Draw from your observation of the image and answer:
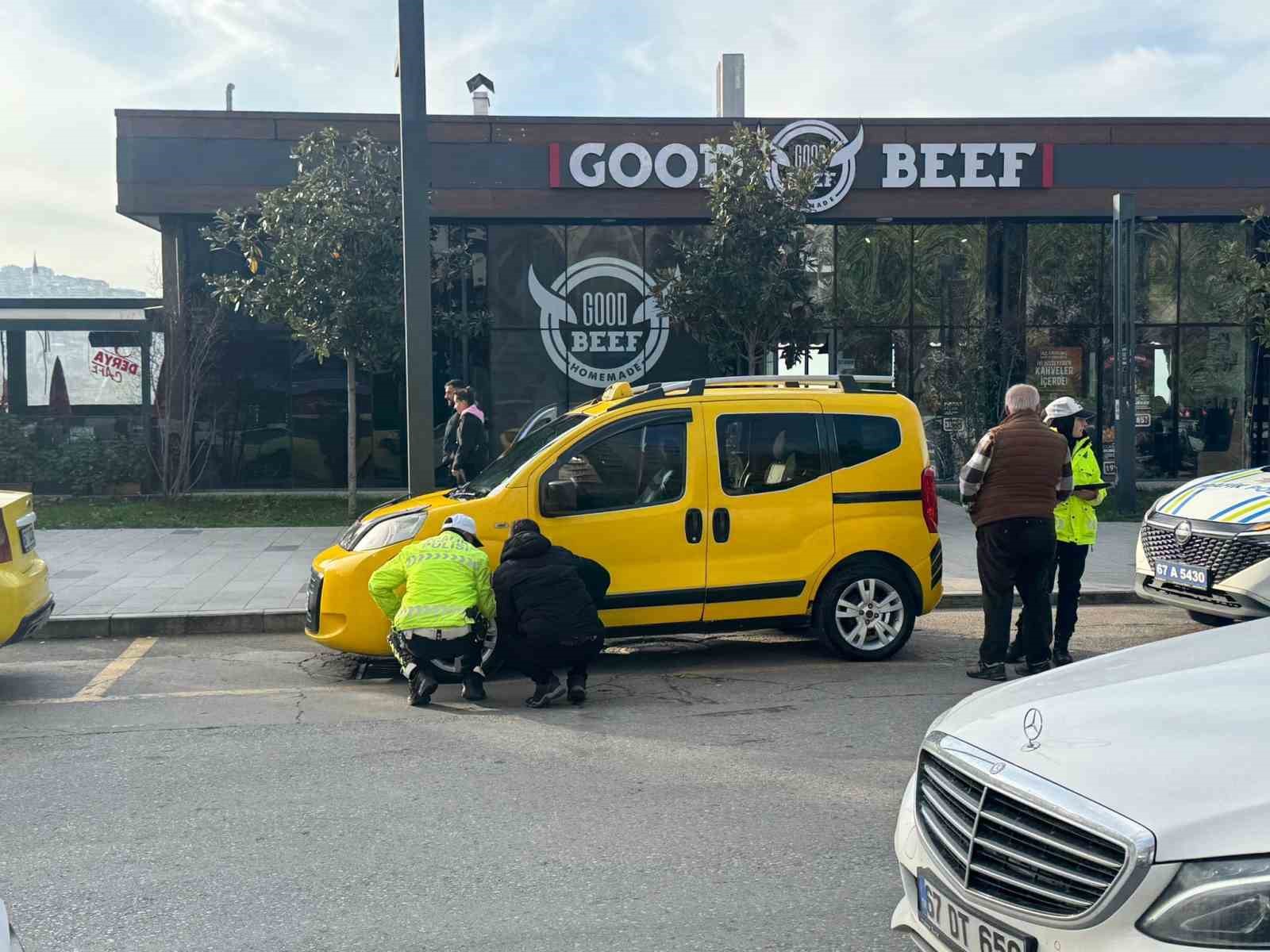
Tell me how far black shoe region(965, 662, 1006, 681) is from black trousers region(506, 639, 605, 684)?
7.87 ft

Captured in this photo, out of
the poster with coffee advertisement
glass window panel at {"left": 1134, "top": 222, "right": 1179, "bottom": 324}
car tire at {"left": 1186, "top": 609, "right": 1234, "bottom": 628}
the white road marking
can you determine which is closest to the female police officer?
car tire at {"left": 1186, "top": 609, "right": 1234, "bottom": 628}

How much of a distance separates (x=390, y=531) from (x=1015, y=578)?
12.9ft

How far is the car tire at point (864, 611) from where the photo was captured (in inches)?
318

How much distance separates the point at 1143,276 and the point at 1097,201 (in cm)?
196

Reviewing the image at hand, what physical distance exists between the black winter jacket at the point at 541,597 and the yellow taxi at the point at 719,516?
662 mm

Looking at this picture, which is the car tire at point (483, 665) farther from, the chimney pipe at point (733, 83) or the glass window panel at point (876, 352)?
the chimney pipe at point (733, 83)

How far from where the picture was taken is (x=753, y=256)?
15445 millimetres

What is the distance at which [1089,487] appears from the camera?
7.71m

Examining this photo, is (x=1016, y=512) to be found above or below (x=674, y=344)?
below

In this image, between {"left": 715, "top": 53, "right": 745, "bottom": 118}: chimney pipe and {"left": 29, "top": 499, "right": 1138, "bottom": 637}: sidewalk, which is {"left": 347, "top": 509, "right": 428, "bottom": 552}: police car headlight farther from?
{"left": 715, "top": 53, "right": 745, "bottom": 118}: chimney pipe

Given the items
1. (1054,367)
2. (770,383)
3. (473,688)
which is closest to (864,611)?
(770,383)

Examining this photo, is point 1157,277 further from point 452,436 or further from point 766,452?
point 766,452

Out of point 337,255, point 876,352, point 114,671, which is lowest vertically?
point 114,671

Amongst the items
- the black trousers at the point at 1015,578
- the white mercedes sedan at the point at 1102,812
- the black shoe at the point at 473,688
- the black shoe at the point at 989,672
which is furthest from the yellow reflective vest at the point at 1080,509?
the white mercedes sedan at the point at 1102,812
